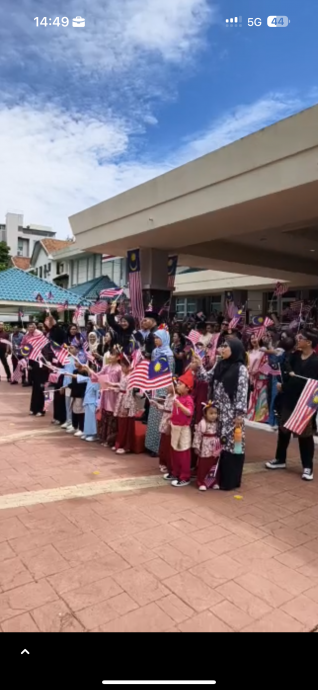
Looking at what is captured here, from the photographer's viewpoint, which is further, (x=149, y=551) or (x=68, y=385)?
(x=68, y=385)

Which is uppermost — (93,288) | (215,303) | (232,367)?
(215,303)

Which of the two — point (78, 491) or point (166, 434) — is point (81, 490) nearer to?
point (78, 491)

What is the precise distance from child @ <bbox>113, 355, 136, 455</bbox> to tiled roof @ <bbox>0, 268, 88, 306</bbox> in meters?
10.2

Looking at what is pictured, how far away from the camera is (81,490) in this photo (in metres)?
4.42

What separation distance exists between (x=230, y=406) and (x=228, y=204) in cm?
407

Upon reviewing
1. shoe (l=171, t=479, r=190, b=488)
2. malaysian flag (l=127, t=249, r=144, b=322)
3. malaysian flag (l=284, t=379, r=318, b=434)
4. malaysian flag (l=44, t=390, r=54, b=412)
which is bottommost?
shoe (l=171, t=479, r=190, b=488)

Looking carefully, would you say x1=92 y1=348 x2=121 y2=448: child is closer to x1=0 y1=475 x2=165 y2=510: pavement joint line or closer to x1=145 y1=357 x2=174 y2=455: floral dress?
x1=145 y1=357 x2=174 y2=455: floral dress

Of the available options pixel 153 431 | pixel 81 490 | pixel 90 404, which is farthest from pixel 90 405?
pixel 81 490

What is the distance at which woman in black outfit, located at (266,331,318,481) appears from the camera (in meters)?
4.83

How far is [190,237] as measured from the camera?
32.0 feet

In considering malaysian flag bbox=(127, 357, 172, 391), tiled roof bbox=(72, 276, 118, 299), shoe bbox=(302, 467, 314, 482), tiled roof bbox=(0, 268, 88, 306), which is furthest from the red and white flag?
tiled roof bbox=(72, 276, 118, 299)
